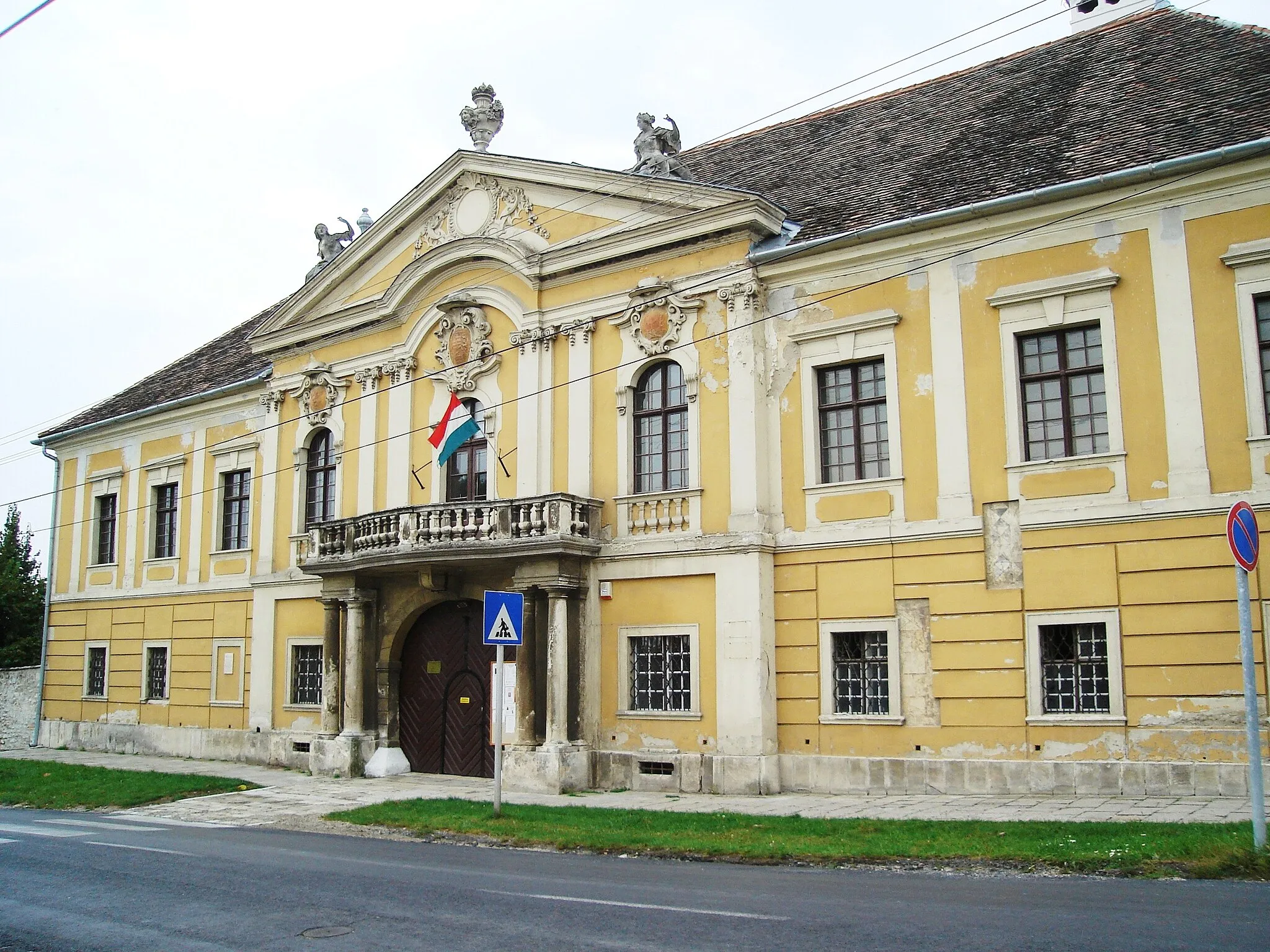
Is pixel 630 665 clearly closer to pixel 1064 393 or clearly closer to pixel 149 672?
pixel 1064 393

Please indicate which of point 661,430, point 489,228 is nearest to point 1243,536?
point 661,430

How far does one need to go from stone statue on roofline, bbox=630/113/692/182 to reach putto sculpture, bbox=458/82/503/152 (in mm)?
3350

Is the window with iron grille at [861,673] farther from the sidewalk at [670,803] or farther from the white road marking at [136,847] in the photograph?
the white road marking at [136,847]

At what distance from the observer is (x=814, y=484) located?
18.7 meters

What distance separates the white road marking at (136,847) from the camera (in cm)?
1241

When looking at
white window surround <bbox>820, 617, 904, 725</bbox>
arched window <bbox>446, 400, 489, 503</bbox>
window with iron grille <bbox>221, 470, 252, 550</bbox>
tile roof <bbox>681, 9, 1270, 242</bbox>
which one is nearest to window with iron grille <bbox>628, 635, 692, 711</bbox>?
white window surround <bbox>820, 617, 904, 725</bbox>

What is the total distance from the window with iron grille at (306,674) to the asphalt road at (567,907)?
41.4 ft

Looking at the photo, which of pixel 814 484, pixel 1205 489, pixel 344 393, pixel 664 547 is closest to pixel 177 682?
pixel 344 393

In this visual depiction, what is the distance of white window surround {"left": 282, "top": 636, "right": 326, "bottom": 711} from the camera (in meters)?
24.7

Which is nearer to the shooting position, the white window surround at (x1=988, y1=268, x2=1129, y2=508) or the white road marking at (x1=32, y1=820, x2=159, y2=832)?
the white road marking at (x1=32, y1=820, x2=159, y2=832)

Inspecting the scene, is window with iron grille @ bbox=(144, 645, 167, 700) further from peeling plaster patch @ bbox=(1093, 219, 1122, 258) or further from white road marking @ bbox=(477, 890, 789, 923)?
peeling plaster patch @ bbox=(1093, 219, 1122, 258)

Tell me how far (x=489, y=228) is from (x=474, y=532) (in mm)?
6324

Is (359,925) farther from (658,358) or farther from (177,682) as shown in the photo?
(177,682)

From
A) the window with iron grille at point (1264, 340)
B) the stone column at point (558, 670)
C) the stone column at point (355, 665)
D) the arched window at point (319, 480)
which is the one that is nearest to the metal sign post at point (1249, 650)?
the window with iron grille at point (1264, 340)
